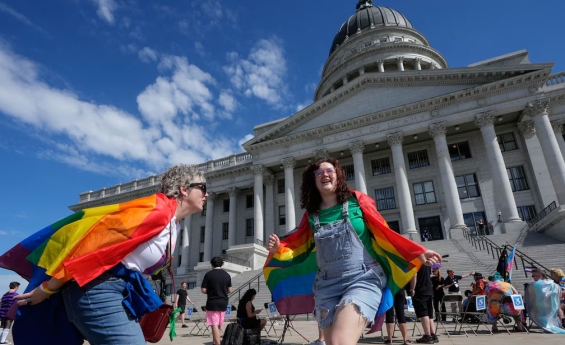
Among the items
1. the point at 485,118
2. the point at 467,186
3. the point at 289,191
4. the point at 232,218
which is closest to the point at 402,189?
the point at 467,186

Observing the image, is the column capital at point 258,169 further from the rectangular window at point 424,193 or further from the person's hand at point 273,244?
the person's hand at point 273,244

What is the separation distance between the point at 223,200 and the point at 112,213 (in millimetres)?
38102

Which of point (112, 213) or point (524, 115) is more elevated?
point (524, 115)

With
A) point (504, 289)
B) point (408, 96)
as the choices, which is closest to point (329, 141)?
point (408, 96)

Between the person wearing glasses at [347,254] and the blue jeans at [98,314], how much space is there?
1481 millimetres

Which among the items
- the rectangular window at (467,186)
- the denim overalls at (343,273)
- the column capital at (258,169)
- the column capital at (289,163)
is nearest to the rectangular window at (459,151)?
the rectangular window at (467,186)

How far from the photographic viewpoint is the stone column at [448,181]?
24.7 metres

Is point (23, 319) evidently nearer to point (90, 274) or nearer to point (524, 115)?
point (90, 274)

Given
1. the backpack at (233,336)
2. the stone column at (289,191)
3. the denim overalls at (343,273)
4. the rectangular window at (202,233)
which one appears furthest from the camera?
the rectangular window at (202,233)

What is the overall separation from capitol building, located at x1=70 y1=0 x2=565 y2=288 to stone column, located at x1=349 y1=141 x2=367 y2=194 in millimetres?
92

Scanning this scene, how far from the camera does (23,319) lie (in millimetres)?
2383

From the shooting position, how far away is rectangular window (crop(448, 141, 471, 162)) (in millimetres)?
29688

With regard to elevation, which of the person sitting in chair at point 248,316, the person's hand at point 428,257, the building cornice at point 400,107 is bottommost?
the person sitting in chair at point 248,316

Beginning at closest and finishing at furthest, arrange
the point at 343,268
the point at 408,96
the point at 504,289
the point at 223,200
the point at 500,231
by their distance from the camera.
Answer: the point at 343,268, the point at 504,289, the point at 500,231, the point at 408,96, the point at 223,200
